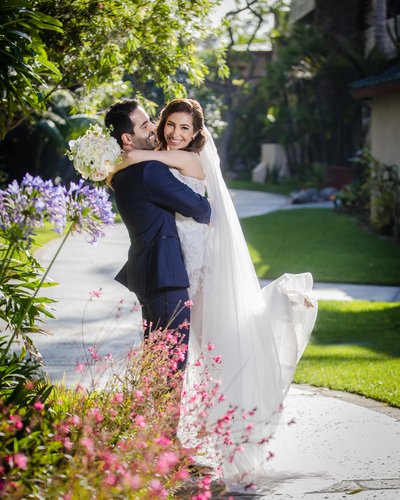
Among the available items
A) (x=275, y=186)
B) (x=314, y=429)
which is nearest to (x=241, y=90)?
(x=275, y=186)

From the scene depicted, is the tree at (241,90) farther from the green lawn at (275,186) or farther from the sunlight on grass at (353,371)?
the sunlight on grass at (353,371)

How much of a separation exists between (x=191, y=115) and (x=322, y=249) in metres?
11.5

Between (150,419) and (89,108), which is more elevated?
(89,108)

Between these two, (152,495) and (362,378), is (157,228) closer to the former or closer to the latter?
(152,495)

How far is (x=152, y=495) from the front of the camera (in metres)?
3.22

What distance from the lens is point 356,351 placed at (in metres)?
8.55

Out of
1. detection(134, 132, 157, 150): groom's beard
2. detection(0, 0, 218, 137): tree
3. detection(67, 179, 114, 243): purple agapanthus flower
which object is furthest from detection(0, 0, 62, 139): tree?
detection(67, 179, 114, 243): purple agapanthus flower

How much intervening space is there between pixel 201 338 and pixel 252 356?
334 mm

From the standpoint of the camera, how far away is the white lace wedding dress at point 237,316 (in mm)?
4793

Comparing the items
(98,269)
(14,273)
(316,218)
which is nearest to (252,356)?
(14,273)

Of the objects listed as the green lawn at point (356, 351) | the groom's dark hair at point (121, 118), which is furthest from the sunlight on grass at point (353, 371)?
the groom's dark hair at point (121, 118)

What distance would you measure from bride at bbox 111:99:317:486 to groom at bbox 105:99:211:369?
0.33 feet

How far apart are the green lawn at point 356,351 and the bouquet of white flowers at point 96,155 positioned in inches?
121

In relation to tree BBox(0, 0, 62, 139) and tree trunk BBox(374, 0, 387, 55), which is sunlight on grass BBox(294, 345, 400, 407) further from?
tree trunk BBox(374, 0, 387, 55)
